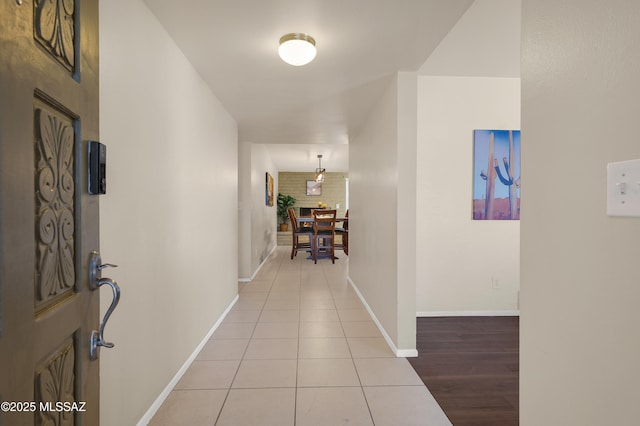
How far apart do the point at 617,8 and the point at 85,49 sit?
1.32 meters

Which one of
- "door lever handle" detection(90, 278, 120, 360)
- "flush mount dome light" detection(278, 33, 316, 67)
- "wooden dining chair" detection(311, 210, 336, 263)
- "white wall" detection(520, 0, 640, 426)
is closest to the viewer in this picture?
"white wall" detection(520, 0, 640, 426)

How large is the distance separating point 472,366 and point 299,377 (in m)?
1.25

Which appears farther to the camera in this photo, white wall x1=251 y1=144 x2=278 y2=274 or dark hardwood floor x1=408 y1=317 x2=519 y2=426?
white wall x1=251 y1=144 x2=278 y2=274

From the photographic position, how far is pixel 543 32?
87cm

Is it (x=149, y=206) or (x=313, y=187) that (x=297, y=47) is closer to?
(x=149, y=206)

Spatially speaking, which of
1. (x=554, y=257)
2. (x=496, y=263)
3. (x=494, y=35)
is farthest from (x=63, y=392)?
(x=496, y=263)

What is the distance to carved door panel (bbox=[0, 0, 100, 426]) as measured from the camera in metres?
0.54

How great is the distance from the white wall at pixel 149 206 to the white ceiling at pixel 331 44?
0.25 meters

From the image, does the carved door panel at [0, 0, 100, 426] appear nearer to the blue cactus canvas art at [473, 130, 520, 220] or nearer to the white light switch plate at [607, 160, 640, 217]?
the white light switch plate at [607, 160, 640, 217]

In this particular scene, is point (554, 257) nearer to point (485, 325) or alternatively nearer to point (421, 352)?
point (421, 352)

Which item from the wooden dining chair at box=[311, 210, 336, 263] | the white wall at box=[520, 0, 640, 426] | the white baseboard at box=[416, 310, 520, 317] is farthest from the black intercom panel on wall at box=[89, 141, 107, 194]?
the wooden dining chair at box=[311, 210, 336, 263]

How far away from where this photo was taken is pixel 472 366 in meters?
2.11

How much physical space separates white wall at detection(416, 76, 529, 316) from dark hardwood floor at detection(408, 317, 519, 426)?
248 millimetres

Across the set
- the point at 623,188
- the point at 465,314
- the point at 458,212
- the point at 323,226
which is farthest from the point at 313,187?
the point at 623,188
